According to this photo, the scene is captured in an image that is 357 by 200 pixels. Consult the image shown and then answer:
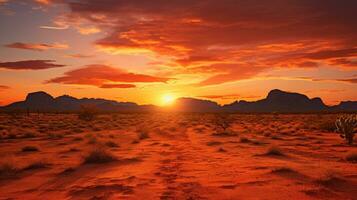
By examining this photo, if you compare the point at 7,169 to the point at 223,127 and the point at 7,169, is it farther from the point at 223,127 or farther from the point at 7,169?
the point at 223,127

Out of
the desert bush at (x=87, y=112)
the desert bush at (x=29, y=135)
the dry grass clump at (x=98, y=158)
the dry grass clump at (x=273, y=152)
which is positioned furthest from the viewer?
the desert bush at (x=87, y=112)

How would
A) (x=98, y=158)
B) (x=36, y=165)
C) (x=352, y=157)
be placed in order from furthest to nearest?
(x=98, y=158) → (x=352, y=157) → (x=36, y=165)

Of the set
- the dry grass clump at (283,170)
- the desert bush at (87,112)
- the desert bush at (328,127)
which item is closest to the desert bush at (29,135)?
the dry grass clump at (283,170)

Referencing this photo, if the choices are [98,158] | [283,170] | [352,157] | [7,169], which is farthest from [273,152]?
[7,169]

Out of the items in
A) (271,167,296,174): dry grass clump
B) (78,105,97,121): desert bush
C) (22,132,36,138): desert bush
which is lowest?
(22,132,36,138): desert bush

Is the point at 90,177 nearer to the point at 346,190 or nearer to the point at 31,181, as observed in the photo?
the point at 31,181

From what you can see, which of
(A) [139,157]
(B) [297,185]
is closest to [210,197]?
(B) [297,185]

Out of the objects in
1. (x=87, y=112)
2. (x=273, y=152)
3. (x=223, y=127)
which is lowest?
(x=273, y=152)

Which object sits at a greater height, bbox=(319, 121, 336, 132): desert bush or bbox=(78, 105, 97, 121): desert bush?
bbox=(78, 105, 97, 121): desert bush

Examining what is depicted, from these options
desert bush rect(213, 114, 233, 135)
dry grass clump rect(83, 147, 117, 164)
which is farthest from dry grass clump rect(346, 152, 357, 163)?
desert bush rect(213, 114, 233, 135)

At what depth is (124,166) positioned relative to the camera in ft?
41.8

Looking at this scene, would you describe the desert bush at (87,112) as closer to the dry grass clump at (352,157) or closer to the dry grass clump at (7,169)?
the dry grass clump at (7,169)

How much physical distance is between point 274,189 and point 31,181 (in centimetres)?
627

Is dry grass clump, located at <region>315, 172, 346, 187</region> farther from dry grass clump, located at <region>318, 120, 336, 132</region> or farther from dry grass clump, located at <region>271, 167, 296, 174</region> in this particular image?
dry grass clump, located at <region>318, 120, 336, 132</region>
